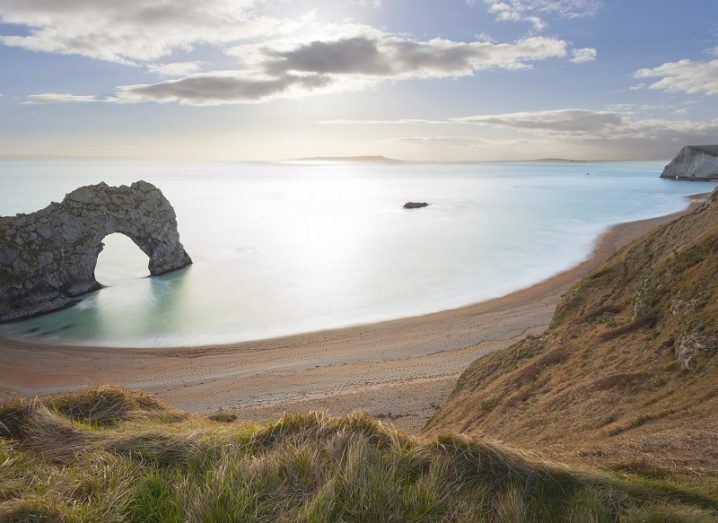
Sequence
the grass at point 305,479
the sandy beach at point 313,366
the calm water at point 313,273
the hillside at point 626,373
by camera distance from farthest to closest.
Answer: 1. the calm water at point 313,273
2. the sandy beach at point 313,366
3. the hillside at point 626,373
4. the grass at point 305,479

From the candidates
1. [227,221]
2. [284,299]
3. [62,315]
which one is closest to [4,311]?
[62,315]

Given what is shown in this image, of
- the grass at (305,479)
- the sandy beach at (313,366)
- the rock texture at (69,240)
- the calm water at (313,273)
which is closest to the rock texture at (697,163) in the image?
the calm water at (313,273)

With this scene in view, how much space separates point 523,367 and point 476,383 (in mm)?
1720

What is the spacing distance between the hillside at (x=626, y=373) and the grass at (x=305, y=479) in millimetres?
734

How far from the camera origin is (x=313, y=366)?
2188cm

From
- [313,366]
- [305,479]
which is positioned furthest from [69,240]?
[305,479]

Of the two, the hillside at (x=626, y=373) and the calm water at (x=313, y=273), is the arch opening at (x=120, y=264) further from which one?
the hillside at (x=626, y=373)

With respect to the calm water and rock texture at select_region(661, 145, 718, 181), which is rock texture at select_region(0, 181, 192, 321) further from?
rock texture at select_region(661, 145, 718, 181)

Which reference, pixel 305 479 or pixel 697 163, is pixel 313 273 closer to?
pixel 305 479

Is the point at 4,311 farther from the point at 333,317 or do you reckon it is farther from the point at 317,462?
the point at 317,462

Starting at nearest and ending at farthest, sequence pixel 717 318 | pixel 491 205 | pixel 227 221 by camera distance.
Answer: pixel 717 318, pixel 227 221, pixel 491 205

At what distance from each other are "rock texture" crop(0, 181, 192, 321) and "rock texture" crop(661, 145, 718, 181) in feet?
551

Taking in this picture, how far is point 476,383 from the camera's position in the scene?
11.4m

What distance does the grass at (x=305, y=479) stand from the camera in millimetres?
3193
